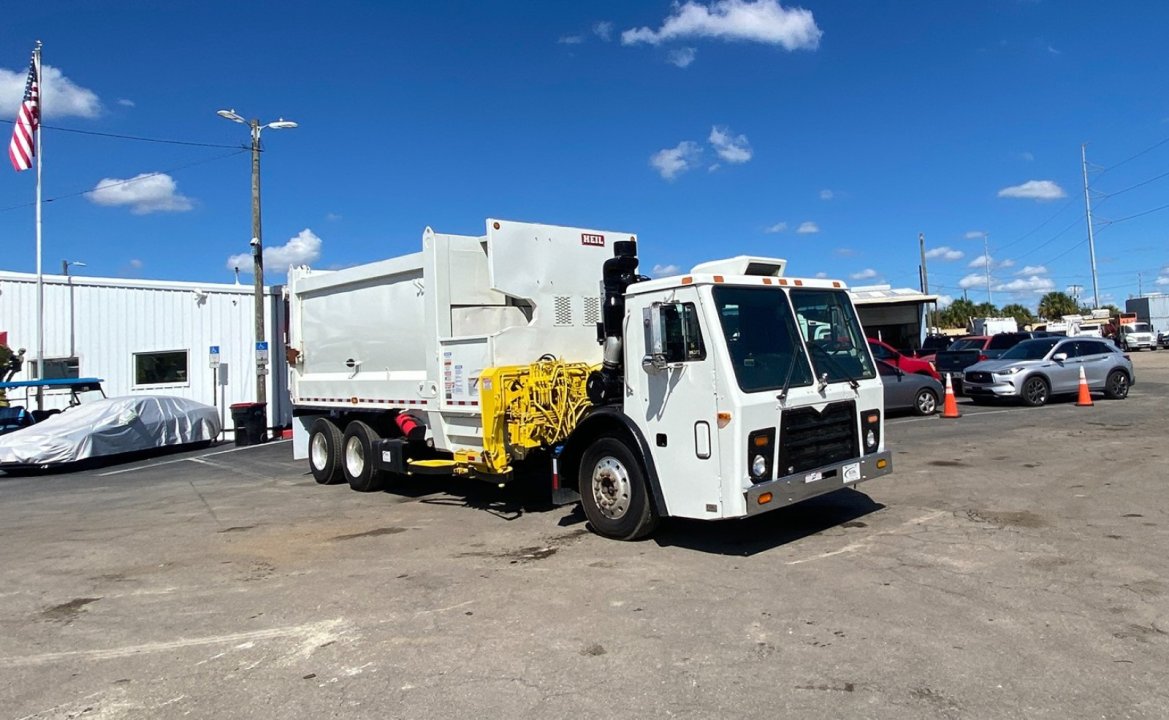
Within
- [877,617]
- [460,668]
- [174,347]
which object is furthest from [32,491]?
[877,617]

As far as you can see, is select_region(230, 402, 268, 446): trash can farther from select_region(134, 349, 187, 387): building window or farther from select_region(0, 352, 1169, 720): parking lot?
select_region(0, 352, 1169, 720): parking lot

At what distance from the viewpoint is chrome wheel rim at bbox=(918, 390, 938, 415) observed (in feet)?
56.0

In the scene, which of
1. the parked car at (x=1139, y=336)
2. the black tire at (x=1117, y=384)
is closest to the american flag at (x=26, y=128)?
the black tire at (x=1117, y=384)

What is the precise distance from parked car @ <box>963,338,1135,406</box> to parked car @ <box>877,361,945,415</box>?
1.48m

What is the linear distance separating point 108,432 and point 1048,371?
2054cm

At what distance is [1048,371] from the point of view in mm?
17734

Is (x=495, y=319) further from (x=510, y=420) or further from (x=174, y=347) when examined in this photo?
(x=174, y=347)

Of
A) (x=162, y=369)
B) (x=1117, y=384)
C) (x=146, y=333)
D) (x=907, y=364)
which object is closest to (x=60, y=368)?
(x=146, y=333)

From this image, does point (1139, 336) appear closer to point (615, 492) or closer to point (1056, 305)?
point (1056, 305)

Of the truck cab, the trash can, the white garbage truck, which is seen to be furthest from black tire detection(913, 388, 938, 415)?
the trash can

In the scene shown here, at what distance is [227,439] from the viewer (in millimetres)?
21094

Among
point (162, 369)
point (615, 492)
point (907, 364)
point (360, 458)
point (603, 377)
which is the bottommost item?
point (615, 492)

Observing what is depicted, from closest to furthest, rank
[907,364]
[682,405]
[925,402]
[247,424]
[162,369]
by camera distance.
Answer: [682,405] < [925,402] < [907,364] < [247,424] < [162,369]

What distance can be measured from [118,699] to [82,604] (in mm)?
2249
